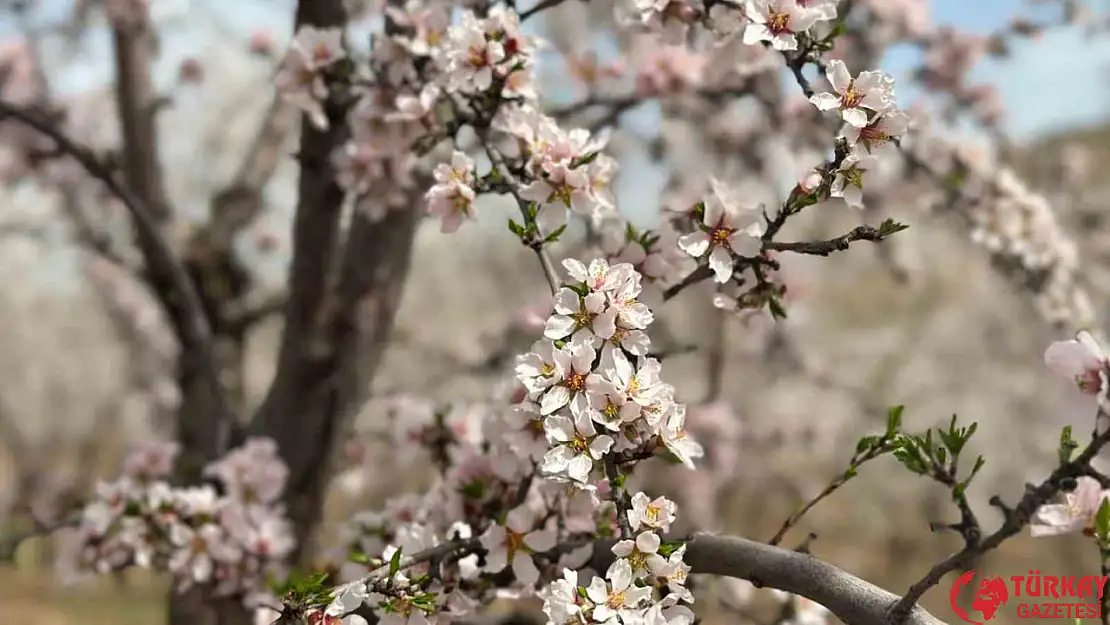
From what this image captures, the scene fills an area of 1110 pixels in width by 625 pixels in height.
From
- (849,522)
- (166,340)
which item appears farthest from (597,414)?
(849,522)

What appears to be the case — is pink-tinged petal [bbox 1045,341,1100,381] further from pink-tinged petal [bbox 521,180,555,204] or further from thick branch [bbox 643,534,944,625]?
pink-tinged petal [bbox 521,180,555,204]

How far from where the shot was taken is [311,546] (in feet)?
7.27

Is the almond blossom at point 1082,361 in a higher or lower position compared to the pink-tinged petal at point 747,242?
lower

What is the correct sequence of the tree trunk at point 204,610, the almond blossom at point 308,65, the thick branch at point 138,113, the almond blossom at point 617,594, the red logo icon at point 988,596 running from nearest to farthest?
the almond blossom at point 617,594
the red logo icon at point 988,596
the almond blossom at point 308,65
the tree trunk at point 204,610
the thick branch at point 138,113

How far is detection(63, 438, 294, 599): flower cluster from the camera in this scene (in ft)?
4.95

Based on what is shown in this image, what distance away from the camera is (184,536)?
1506 mm

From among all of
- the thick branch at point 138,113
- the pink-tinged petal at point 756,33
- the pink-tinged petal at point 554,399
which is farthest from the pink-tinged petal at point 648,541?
the thick branch at point 138,113

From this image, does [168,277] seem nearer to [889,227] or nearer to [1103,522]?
[889,227]

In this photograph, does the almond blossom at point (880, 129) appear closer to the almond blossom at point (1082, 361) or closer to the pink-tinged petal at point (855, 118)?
the pink-tinged petal at point (855, 118)

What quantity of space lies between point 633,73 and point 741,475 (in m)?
3.99

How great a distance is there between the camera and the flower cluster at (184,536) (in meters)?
1.51

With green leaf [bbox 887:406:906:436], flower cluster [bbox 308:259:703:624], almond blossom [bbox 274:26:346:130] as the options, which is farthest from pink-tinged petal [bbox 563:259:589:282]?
almond blossom [bbox 274:26:346:130]

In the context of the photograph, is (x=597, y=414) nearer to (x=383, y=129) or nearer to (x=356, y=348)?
(x=383, y=129)

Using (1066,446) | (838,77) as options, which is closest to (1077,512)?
(1066,446)
